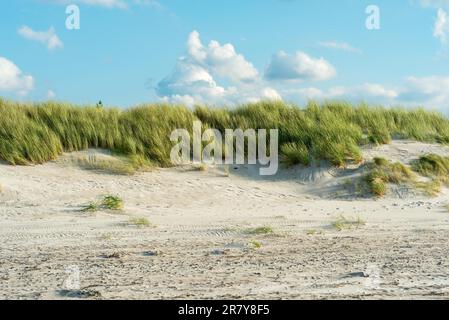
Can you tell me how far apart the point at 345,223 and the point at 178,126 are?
5479 millimetres

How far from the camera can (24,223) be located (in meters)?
10.0

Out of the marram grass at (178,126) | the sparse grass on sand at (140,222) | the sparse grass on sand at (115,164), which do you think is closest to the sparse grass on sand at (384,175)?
the marram grass at (178,126)

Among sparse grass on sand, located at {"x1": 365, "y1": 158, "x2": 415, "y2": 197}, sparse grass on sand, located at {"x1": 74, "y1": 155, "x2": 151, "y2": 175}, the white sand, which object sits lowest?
the white sand

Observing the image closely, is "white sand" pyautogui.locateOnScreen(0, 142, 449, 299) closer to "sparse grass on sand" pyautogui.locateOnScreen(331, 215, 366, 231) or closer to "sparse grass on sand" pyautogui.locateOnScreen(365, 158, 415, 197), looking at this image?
"sparse grass on sand" pyautogui.locateOnScreen(331, 215, 366, 231)

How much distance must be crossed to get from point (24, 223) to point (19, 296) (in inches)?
167

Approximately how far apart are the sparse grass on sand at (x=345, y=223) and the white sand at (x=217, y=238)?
0.14m

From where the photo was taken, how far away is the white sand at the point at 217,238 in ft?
20.7

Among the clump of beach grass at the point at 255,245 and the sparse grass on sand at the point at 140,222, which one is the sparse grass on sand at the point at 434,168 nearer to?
the clump of beach grass at the point at 255,245

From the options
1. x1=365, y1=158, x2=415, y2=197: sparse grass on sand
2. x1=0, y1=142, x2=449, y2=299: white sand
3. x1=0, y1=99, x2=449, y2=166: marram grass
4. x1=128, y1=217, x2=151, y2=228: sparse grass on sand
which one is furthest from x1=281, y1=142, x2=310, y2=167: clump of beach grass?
x1=128, y1=217, x2=151, y2=228: sparse grass on sand

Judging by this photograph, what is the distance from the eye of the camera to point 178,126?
47.5ft

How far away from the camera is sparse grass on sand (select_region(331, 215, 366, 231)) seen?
9.82 meters

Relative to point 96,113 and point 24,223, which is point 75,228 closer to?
point 24,223

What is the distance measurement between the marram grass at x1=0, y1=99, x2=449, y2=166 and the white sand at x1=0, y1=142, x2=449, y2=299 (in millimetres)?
491

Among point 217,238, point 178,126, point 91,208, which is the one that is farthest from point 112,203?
point 178,126
